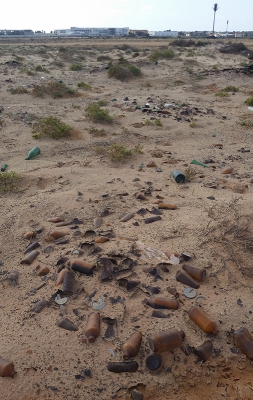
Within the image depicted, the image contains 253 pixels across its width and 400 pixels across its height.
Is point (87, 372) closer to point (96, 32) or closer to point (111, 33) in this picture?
point (111, 33)

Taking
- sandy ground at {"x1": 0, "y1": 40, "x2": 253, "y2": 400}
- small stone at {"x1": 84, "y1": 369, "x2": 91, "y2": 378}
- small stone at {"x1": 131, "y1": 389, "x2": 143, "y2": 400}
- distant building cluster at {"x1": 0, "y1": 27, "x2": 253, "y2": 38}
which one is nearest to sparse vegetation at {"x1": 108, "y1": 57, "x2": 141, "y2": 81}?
sandy ground at {"x1": 0, "y1": 40, "x2": 253, "y2": 400}

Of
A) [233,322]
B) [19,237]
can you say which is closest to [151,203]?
[19,237]

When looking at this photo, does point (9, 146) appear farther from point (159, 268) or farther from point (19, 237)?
point (159, 268)

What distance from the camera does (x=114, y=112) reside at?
794 centimetres

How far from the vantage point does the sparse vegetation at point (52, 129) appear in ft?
20.1

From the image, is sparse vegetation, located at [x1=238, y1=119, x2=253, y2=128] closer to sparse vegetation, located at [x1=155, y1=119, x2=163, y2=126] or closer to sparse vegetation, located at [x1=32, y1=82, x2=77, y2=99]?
sparse vegetation, located at [x1=155, y1=119, x2=163, y2=126]

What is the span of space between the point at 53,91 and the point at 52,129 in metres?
3.65

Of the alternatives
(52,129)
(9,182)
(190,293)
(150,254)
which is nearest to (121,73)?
(52,129)

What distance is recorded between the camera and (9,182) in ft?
14.0

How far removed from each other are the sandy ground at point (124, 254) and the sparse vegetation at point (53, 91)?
2815 millimetres

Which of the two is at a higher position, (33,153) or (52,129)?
(52,129)

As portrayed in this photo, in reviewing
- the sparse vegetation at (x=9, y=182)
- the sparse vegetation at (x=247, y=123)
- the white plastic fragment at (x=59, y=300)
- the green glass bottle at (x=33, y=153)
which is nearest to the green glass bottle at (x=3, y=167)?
the green glass bottle at (x=33, y=153)

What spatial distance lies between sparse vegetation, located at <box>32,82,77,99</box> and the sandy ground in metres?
2.82

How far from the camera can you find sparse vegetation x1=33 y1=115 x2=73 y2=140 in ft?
20.1
